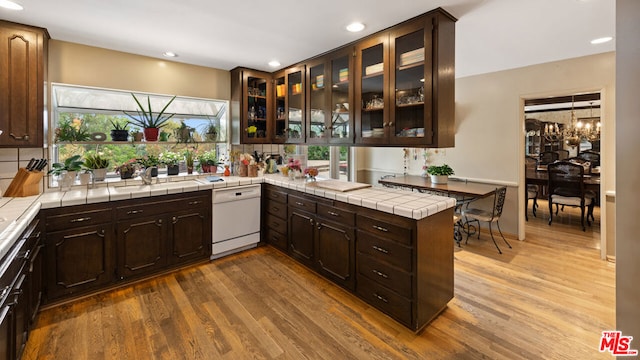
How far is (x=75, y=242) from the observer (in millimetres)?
2443

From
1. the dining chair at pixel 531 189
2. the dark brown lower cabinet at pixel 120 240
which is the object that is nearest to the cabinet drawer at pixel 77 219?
the dark brown lower cabinet at pixel 120 240

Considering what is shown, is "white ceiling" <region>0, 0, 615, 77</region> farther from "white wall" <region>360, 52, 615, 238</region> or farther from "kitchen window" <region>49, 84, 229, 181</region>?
"kitchen window" <region>49, 84, 229, 181</region>

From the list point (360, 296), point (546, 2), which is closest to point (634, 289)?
point (360, 296)

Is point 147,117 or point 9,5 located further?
point 147,117

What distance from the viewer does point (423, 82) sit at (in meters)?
2.36

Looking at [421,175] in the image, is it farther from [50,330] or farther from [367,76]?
[50,330]

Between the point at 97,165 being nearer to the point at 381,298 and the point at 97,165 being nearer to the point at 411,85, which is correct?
the point at 381,298

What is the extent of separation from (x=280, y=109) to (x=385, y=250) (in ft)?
8.51

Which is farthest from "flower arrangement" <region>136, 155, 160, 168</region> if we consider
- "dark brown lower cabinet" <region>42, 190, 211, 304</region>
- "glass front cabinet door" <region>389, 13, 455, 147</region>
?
"glass front cabinet door" <region>389, 13, 455, 147</region>

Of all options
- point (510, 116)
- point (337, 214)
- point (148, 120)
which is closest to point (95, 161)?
point (148, 120)

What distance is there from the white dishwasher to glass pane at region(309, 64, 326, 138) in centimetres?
104

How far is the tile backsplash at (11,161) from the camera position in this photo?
2.59 metres

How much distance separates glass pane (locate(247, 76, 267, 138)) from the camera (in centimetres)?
400

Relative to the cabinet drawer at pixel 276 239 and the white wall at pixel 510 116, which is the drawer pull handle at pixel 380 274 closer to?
the cabinet drawer at pixel 276 239
